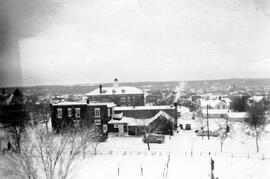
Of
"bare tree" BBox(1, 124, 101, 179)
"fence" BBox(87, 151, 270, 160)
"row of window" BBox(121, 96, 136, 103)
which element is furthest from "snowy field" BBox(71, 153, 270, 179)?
"row of window" BBox(121, 96, 136, 103)

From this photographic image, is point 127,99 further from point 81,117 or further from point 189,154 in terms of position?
point 189,154

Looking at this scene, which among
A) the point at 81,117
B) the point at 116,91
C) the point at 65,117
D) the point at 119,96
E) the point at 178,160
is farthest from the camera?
the point at 116,91

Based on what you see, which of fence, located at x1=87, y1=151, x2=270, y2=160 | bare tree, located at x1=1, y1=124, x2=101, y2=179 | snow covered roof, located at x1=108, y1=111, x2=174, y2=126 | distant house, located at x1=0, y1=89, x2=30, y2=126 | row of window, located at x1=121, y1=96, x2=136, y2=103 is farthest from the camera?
row of window, located at x1=121, y1=96, x2=136, y2=103

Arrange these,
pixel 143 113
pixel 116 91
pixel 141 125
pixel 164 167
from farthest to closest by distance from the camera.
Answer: pixel 116 91
pixel 143 113
pixel 141 125
pixel 164 167

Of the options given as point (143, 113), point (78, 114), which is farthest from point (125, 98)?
point (78, 114)

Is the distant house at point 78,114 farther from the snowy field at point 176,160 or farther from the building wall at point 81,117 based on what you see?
the snowy field at point 176,160

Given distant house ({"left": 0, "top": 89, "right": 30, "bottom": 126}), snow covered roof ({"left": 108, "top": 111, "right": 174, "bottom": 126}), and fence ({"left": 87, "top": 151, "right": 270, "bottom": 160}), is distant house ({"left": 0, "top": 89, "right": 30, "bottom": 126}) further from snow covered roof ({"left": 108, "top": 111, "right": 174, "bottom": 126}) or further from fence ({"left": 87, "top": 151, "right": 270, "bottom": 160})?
snow covered roof ({"left": 108, "top": 111, "right": 174, "bottom": 126})
